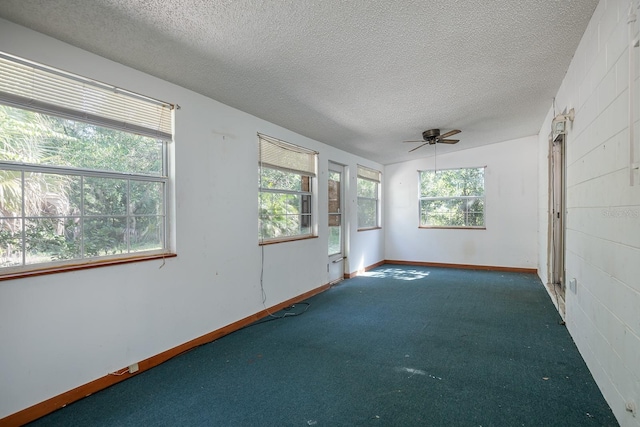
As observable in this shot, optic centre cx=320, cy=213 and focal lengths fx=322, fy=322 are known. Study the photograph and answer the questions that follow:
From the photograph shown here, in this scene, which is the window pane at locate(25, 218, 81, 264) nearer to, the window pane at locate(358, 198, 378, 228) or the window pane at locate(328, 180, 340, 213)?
the window pane at locate(328, 180, 340, 213)

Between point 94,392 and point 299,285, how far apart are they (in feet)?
8.58

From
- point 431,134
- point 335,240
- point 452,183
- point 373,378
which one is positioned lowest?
point 373,378

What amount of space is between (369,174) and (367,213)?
83cm

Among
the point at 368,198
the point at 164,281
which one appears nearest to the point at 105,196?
the point at 164,281

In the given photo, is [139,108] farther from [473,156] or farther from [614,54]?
[473,156]

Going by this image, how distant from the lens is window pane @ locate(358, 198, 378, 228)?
255 inches

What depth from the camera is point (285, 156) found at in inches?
167

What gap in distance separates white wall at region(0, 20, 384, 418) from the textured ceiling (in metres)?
0.16

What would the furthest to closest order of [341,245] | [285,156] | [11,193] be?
[341,245], [285,156], [11,193]

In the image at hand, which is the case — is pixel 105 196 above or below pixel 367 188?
below

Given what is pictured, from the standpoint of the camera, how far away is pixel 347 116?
3.92m

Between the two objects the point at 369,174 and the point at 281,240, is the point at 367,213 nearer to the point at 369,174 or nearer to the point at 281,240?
the point at 369,174

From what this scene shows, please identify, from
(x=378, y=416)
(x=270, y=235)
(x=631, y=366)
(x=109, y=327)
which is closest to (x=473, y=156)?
(x=270, y=235)

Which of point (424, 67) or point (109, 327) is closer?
point (109, 327)
